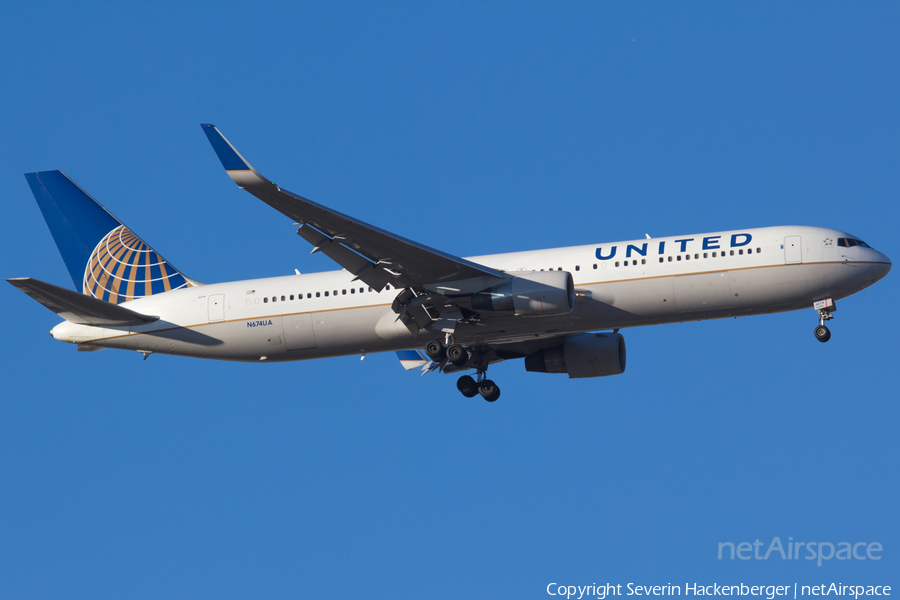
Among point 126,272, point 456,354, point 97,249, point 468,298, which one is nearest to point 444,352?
point 456,354

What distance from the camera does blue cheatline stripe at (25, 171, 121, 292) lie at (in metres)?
36.3

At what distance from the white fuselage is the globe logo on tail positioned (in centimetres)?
145

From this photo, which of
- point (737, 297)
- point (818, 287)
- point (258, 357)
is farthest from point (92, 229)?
point (818, 287)

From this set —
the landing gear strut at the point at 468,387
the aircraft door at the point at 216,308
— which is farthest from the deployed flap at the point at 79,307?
the landing gear strut at the point at 468,387

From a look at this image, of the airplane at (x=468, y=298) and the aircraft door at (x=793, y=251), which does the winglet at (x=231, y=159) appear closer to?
the airplane at (x=468, y=298)

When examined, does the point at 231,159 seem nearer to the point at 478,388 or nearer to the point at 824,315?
the point at 478,388

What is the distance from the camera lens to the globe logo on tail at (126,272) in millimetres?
35094

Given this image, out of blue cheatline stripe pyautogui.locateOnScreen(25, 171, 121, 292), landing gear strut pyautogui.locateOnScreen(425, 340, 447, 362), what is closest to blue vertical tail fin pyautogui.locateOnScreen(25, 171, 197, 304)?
blue cheatline stripe pyautogui.locateOnScreen(25, 171, 121, 292)

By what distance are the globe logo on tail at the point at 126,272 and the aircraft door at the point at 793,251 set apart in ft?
68.9

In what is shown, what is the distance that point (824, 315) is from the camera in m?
29.6

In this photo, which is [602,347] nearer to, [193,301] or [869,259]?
[869,259]

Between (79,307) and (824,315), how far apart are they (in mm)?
24672

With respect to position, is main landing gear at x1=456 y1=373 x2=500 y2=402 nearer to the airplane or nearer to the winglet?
the airplane

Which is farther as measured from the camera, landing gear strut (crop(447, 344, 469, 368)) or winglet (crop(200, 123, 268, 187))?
landing gear strut (crop(447, 344, 469, 368))
